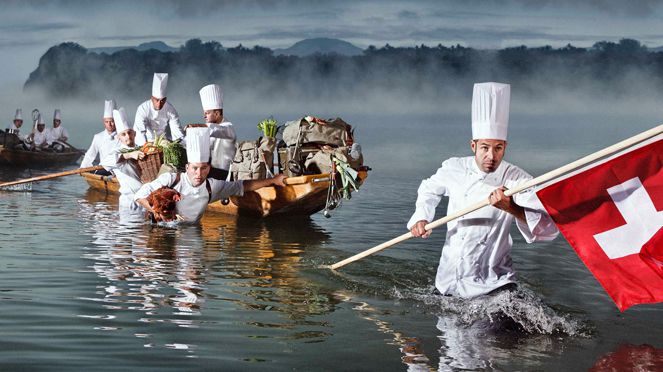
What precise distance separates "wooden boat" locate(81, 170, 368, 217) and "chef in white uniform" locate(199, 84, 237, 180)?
0.45m

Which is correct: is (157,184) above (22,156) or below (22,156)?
below

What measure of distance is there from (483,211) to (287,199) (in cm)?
585

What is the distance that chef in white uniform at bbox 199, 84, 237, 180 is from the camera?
38.7ft

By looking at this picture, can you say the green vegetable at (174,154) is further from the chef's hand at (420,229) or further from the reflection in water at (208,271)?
the chef's hand at (420,229)

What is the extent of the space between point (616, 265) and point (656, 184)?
484 mm

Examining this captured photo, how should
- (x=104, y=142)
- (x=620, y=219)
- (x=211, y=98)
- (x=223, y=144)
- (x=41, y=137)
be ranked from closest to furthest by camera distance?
(x=620, y=219), (x=211, y=98), (x=223, y=144), (x=104, y=142), (x=41, y=137)

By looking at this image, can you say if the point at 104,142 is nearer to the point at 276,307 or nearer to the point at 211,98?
the point at 211,98

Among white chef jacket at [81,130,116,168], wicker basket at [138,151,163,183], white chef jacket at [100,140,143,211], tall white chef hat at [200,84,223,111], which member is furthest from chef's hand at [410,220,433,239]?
white chef jacket at [81,130,116,168]

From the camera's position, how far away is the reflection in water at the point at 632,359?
18.5 ft

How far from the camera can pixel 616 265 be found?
5793 mm

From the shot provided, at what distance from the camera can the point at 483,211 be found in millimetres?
6082

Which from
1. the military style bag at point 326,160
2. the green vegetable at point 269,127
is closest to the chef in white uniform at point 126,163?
the green vegetable at point 269,127

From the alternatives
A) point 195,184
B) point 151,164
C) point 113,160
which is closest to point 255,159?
point 151,164

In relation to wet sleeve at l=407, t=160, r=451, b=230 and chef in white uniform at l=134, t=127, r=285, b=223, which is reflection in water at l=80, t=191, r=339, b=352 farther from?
wet sleeve at l=407, t=160, r=451, b=230
